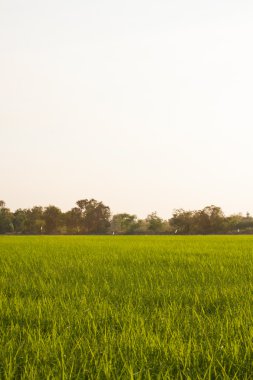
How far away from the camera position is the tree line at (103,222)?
246 feet

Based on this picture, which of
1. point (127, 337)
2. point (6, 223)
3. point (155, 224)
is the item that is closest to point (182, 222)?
point (155, 224)

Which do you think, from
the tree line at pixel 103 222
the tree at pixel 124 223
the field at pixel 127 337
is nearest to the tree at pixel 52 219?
the tree line at pixel 103 222

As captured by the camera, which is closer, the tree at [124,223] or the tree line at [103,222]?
the tree line at [103,222]

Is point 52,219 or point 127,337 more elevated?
point 52,219

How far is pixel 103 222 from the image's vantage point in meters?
88.4

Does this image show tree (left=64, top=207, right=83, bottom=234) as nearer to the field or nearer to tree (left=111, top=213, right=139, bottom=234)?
tree (left=111, top=213, right=139, bottom=234)

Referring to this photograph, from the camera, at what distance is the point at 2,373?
2.65 meters

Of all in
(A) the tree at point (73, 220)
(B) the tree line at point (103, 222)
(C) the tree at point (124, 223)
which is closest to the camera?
(B) the tree line at point (103, 222)

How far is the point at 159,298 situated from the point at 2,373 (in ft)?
8.82

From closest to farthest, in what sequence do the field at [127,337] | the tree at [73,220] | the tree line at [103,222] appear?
the field at [127,337] < the tree line at [103,222] < the tree at [73,220]

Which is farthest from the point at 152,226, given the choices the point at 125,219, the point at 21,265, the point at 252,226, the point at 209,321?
the point at 209,321

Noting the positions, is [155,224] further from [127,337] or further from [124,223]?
[127,337]

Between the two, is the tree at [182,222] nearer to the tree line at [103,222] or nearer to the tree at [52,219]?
the tree line at [103,222]

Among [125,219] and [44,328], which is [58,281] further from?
[125,219]
